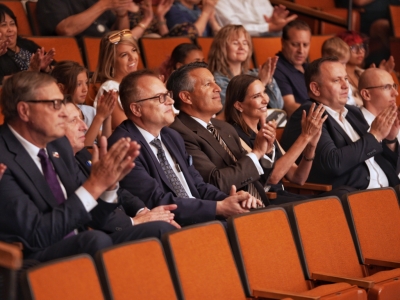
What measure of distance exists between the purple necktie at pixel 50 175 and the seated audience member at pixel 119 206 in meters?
0.24

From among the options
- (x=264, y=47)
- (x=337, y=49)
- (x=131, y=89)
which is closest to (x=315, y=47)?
(x=264, y=47)

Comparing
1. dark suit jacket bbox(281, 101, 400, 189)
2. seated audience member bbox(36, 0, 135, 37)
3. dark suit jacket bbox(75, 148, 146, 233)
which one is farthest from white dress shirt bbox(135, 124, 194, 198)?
seated audience member bbox(36, 0, 135, 37)

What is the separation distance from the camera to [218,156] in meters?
3.64

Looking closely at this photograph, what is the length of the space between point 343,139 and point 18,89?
206cm

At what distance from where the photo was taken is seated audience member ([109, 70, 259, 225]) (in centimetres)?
316

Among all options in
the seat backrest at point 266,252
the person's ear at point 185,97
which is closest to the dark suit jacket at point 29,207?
the seat backrest at point 266,252

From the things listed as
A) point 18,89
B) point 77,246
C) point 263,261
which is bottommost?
point 263,261

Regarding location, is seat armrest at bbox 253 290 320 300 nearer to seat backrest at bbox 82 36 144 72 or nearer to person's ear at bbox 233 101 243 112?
person's ear at bbox 233 101 243 112

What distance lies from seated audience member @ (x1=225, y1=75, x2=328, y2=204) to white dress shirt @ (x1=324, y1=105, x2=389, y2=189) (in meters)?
0.28

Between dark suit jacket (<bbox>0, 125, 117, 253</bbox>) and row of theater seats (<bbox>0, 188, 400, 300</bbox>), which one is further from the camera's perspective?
dark suit jacket (<bbox>0, 125, 117, 253</bbox>)

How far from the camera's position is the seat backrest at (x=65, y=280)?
206 centimetres

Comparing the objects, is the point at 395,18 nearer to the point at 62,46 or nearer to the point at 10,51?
the point at 62,46

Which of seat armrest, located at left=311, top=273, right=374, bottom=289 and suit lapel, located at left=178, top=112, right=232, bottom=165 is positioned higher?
suit lapel, located at left=178, top=112, right=232, bottom=165

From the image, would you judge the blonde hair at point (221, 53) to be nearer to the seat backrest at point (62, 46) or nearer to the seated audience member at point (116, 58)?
the seated audience member at point (116, 58)
